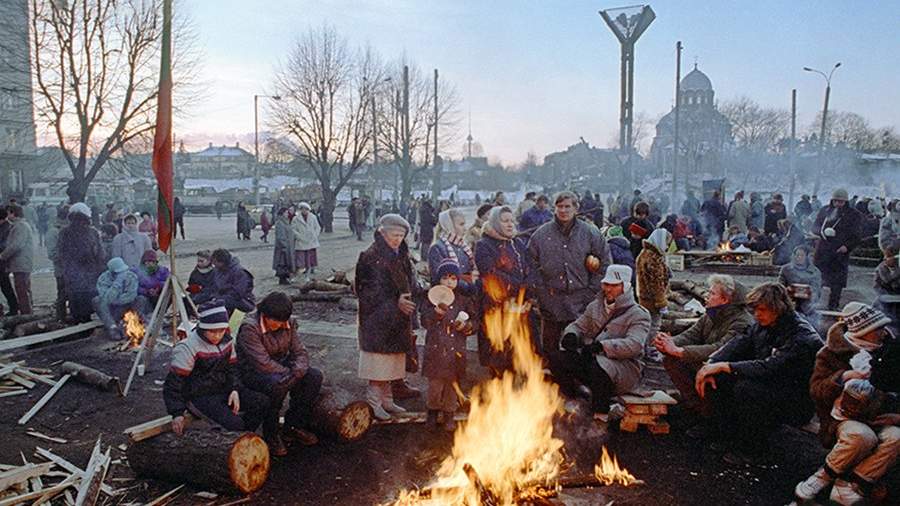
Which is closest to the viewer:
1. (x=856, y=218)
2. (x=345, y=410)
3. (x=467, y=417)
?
(x=345, y=410)

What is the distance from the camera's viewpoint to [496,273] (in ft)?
20.3

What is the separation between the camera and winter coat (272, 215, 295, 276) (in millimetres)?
13938

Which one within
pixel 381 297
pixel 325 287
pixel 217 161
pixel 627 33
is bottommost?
pixel 325 287

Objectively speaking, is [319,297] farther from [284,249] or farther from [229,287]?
[229,287]

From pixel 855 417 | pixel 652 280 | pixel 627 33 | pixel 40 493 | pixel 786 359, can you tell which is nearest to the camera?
pixel 855 417

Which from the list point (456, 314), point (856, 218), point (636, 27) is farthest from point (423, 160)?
point (456, 314)

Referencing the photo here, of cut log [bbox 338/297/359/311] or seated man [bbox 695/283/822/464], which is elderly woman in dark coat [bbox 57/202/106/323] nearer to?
cut log [bbox 338/297/359/311]

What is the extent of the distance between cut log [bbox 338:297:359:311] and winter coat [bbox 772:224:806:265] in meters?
8.73

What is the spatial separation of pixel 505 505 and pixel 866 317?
273 centimetres

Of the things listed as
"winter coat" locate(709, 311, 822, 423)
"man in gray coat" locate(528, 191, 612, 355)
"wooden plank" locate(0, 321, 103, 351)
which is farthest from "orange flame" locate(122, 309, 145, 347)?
"winter coat" locate(709, 311, 822, 423)

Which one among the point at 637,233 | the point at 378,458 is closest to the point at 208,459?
the point at 378,458

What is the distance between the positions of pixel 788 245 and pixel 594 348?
9.77 metres

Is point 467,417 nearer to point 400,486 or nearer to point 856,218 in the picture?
point 400,486

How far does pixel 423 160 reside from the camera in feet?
131
